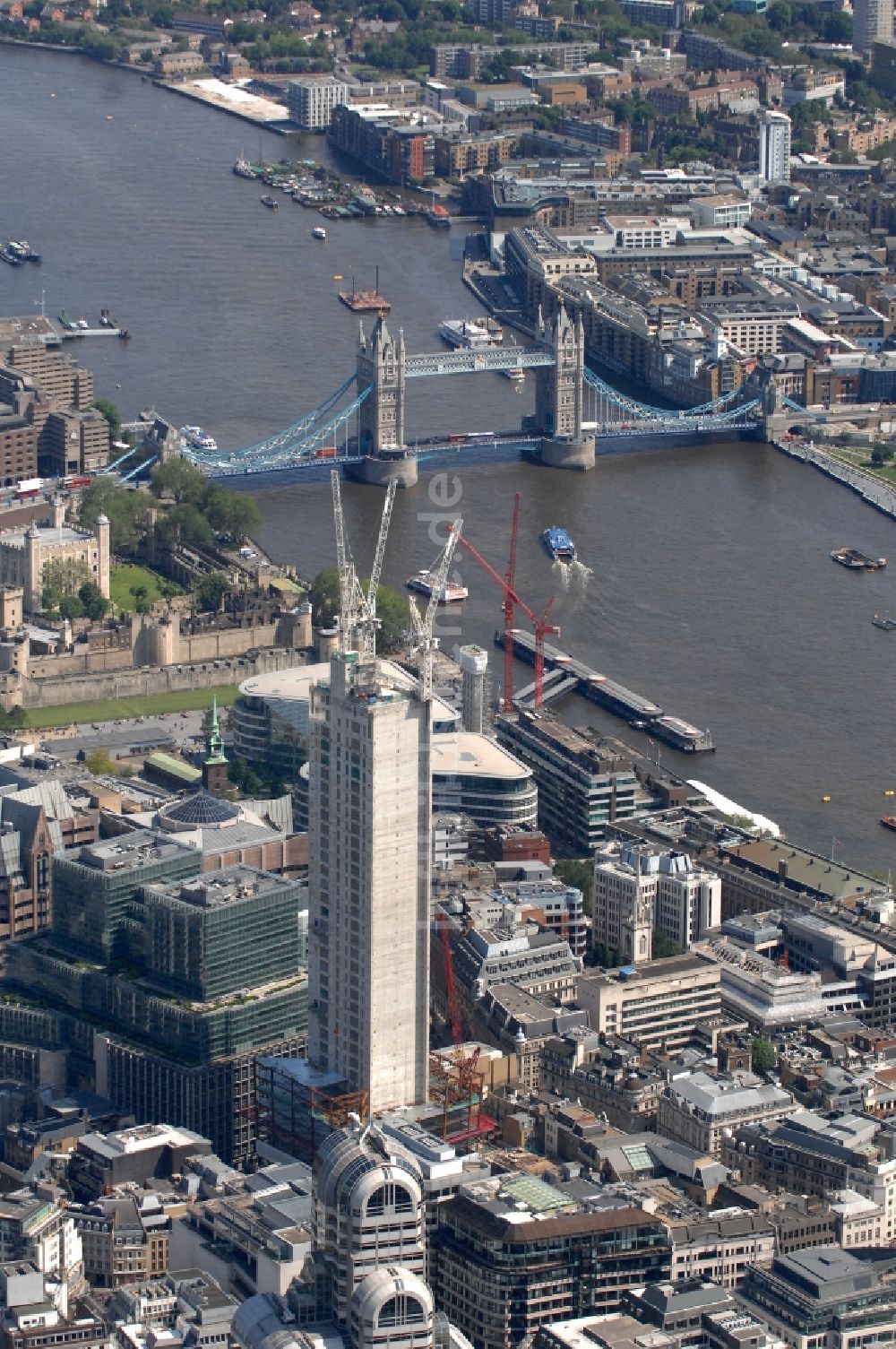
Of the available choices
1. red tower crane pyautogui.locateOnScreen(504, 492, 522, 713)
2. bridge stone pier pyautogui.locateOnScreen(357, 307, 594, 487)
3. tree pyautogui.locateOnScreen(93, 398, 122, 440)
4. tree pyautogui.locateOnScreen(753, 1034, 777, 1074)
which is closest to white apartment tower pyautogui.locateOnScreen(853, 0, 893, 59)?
bridge stone pier pyautogui.locateOnScreen(357, 307, 594, 487)

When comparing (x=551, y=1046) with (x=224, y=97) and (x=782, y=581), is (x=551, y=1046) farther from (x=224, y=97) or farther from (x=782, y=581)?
(x=224, y=97)

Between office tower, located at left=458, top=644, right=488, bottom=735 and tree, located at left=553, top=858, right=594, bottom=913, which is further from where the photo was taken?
office tower, located at left=458, top=644, right=488, bottom=735

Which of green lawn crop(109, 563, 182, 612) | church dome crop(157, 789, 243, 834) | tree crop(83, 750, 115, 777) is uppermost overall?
church dome crop(157, 789, 243, 834)

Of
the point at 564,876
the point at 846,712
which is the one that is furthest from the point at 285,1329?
the point at 846,712

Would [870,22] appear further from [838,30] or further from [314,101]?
[314,101]

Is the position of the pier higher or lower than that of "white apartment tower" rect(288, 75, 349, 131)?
lower

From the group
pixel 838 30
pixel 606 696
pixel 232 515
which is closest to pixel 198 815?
pixel 606 696

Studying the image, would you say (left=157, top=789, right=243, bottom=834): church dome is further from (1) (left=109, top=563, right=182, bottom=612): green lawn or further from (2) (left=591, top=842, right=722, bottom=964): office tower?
(1) (left=109, top=563, right=182, bottom=612): green lawn
